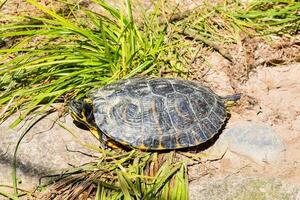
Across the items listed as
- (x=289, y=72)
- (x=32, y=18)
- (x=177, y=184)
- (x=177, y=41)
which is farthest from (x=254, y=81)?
(x=32, y=18)

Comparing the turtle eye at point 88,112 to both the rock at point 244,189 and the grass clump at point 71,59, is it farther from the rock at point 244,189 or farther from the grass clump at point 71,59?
the rock at point 244,189

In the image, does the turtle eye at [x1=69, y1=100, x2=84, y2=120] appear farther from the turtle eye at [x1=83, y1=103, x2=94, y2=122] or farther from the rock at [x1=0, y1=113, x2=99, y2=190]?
the rock at [x1=0, y1=113, x2=99, y2=190]

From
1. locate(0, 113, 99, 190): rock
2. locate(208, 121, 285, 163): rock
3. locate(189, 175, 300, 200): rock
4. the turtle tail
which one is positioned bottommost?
locate(189, 175, 300, 200): rock

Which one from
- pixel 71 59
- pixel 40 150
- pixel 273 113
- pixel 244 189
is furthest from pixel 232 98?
pixel 40 150

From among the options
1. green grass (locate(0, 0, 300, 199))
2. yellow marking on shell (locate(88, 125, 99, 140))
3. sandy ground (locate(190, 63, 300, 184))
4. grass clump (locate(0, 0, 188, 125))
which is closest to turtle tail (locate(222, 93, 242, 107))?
sandy ground (locate(190, 63, 300, 184))

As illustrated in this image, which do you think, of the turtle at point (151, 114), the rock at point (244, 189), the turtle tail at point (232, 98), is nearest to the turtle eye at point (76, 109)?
the turtle at point (151, 114)

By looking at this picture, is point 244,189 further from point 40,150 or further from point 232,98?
point 40,150
